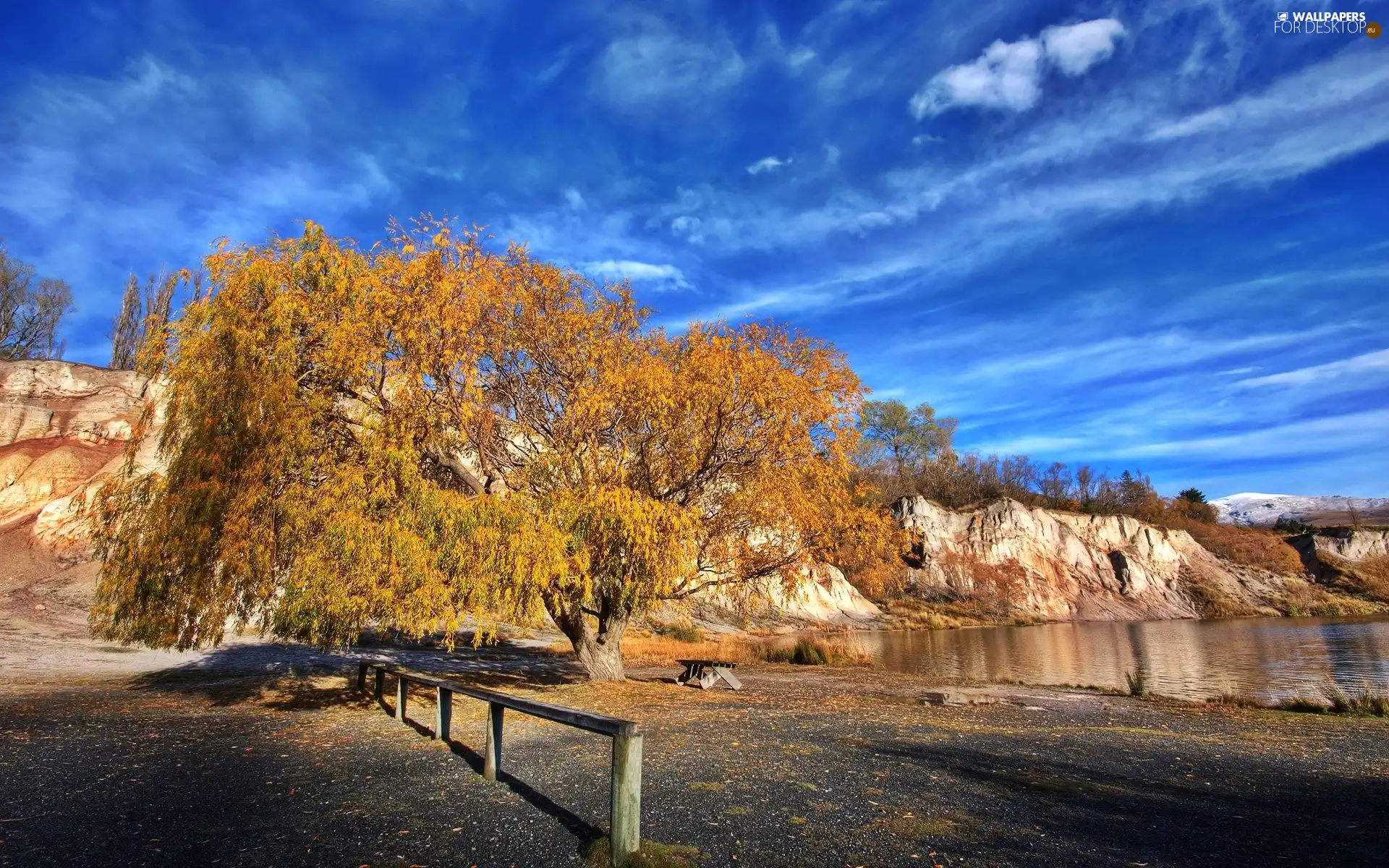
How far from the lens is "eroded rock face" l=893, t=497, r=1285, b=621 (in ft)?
202

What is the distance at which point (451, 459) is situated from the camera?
14461 millimetres

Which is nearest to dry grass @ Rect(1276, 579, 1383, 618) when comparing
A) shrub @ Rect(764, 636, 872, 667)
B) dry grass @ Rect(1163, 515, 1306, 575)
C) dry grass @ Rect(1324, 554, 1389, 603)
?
dry grass @ Rect(1324, 554, 1389, 603)

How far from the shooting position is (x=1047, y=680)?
74.2 feet

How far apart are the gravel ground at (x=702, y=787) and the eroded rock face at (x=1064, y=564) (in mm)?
49466

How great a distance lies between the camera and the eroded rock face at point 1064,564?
2420 inches

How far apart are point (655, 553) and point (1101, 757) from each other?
25.9ft

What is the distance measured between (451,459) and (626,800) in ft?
34.1

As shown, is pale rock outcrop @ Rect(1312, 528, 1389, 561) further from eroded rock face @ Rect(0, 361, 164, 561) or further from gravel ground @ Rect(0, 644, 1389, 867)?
eroded rock face @ Rect(0, 361, 164, 561)

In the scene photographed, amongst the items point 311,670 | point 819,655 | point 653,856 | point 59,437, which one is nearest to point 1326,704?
point 819,655

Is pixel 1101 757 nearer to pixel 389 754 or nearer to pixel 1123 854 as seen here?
pixel 1123 854

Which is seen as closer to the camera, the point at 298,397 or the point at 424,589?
the point at 424,589

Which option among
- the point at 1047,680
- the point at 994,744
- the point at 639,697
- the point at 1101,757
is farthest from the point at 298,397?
the point at 1047,680

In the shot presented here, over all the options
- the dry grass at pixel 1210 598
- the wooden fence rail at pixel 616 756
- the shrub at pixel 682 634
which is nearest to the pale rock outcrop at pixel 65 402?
the shrub at pixel 682 634

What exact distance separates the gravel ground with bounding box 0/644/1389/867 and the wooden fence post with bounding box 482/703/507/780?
7.0 inches
